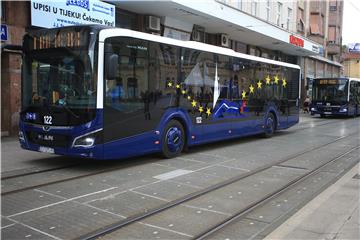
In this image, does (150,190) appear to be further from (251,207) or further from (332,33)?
(332,33)

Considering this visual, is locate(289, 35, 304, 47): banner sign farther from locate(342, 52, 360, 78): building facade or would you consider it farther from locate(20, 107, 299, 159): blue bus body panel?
locate(342, 52, 360, 78): building facade

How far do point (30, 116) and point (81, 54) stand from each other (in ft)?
5.90

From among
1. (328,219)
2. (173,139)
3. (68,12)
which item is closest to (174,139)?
(173,139)

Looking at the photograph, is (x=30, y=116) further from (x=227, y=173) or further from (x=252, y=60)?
(x=252, y=60)

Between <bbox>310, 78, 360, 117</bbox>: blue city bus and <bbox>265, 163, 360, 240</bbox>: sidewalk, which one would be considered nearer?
<bbox>265, 163, 360, 240</bbox>: sidewalk

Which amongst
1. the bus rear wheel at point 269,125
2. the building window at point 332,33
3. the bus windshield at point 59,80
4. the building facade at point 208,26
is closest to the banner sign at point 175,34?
the building facade at point 208,26

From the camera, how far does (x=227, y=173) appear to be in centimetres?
900

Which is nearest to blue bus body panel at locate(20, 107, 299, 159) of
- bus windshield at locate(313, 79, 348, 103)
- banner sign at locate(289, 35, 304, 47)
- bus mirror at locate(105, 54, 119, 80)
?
bus mirror at locate(105, 54, 119, 80)

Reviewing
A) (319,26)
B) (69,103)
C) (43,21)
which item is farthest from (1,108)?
(319,26)

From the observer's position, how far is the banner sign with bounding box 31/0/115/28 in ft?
46.2

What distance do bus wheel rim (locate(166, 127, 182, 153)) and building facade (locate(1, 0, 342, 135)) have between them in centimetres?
480

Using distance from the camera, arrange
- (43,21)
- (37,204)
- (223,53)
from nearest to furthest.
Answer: (37,204) → (223,53) → (43,21)

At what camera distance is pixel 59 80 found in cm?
875

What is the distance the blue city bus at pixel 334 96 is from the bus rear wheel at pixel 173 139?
20407mm
